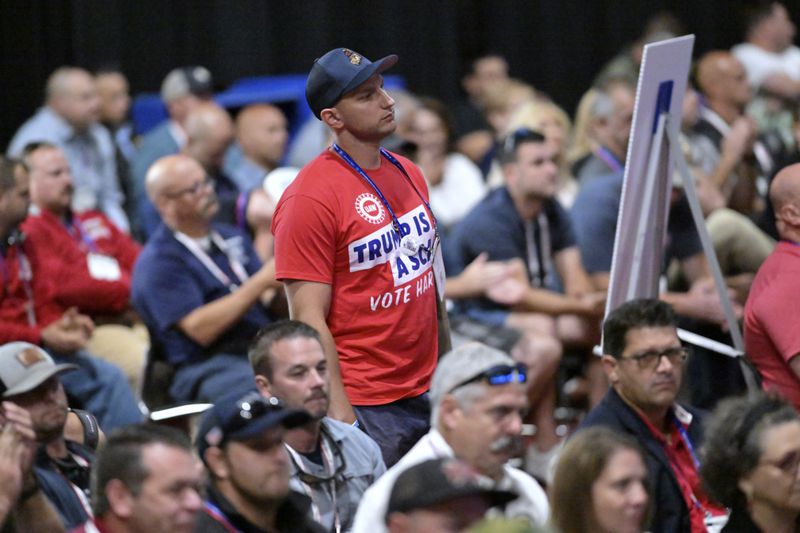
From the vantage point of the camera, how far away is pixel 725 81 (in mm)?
9109

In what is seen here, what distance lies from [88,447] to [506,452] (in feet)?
4.27

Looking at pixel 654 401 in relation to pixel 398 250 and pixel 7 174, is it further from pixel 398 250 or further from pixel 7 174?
pixel 7 174

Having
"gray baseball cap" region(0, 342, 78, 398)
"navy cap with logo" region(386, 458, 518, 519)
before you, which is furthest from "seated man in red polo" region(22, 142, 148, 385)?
"navy cap with logo" region(386, 458, 518, 519)

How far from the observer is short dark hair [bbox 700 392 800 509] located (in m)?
3.86

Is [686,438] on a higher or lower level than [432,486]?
lower

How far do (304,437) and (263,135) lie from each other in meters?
4.38

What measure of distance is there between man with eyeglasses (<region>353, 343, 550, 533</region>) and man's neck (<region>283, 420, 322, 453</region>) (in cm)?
27

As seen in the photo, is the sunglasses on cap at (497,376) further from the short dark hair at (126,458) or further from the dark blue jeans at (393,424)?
the short dark hair at (126,458)

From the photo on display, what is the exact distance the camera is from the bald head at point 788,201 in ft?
16.3

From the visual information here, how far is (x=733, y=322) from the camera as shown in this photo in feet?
17.4

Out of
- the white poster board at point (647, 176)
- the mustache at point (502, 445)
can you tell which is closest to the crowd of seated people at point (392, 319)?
the mustache at point (502, 445)

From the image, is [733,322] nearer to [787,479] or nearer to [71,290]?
[787,479]

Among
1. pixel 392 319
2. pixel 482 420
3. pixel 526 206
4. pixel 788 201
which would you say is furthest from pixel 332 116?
pixel 526 206

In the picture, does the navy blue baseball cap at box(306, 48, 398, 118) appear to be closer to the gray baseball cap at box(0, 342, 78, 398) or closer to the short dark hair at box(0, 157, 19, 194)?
the gray baseball cap at box(0, 342, 78, 398)
